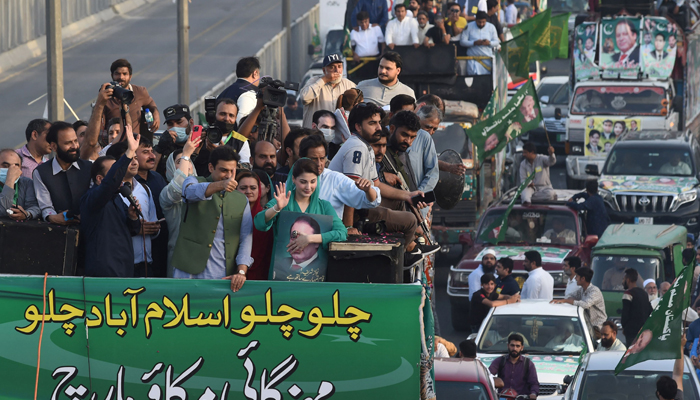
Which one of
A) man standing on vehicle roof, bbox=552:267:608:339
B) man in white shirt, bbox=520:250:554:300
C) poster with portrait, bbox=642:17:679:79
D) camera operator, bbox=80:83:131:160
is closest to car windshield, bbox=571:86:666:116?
poster with portrait, bbox=642:17:679:79

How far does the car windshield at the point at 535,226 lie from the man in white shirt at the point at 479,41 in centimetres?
398

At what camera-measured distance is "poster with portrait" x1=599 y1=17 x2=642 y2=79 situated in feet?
88.2

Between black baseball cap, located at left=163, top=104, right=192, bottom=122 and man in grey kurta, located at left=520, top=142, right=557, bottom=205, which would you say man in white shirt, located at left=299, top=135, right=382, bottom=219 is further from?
man in grey kurta, located at left=520, top=142, right=557, bottom=205

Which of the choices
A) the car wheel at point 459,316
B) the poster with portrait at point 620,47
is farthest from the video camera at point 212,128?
the poster with portrait at point 620,47

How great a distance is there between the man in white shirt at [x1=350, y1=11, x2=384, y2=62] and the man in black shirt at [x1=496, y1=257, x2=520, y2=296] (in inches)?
309

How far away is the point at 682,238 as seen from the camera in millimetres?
18438

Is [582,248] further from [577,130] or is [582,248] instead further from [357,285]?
[357,285]

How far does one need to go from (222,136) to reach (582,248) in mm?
9904

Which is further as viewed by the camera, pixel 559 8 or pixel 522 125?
pixel 559 8

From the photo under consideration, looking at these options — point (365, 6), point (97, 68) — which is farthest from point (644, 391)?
point (97, 68)

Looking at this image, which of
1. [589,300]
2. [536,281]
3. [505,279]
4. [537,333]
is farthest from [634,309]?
[537,333]

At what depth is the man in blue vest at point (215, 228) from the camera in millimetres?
8133

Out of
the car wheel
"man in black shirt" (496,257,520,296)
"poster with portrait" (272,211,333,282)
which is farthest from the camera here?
the car wheel

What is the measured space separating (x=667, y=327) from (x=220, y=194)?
4014 millimetres
